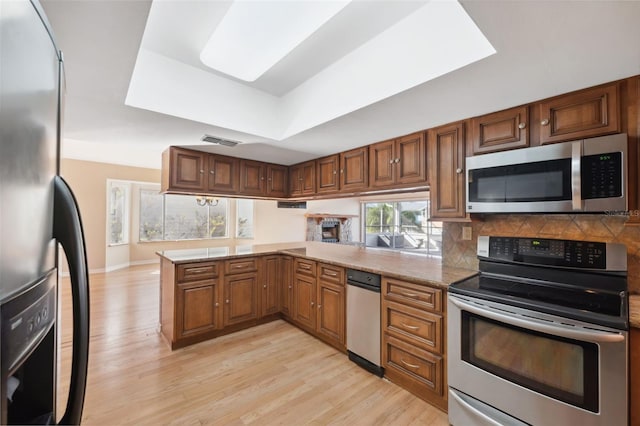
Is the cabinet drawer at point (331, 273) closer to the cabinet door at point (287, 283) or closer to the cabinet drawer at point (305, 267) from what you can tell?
the cabinet drawer at point (305, 267)

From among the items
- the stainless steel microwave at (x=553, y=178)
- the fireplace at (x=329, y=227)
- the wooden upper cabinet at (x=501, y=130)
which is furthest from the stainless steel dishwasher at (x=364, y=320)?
the fireplace at (x=329, y=227)

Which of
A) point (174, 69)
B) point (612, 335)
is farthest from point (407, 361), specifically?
point (174, 69)

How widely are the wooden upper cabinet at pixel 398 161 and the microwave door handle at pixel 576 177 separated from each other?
38.9 inches

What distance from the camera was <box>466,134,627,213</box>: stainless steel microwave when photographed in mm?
1552

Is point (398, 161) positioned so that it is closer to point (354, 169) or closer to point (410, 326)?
point (354, 169)

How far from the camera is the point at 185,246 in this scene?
7.98 m

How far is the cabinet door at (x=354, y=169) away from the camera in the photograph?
118 inches

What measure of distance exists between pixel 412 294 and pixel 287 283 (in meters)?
1.74

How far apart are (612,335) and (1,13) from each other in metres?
2.13

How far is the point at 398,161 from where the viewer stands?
2664 mm

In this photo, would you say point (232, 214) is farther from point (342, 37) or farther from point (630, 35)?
point (630, 35)

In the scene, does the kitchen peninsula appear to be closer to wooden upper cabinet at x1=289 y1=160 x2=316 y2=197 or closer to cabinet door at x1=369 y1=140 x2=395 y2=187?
cabinet door at x1=369 y1=140 x2=395 y2=187

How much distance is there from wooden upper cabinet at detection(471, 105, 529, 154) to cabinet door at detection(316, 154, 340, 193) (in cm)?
156

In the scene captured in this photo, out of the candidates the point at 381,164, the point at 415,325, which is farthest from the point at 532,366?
the point at 381,164
